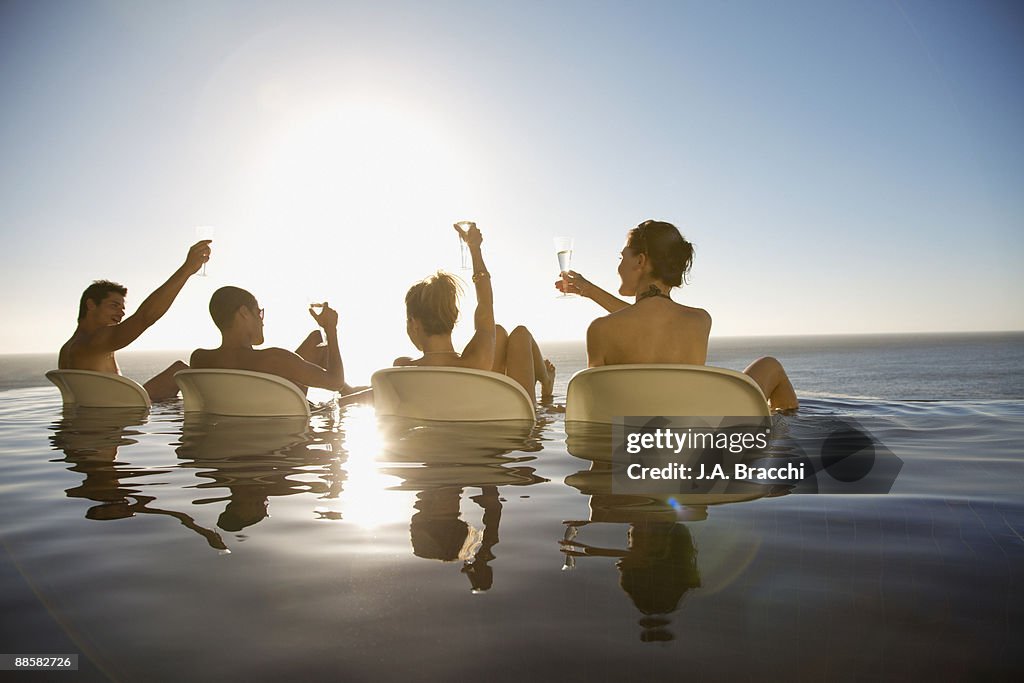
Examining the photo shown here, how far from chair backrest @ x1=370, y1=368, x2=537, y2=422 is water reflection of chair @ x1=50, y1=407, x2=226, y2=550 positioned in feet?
6.41

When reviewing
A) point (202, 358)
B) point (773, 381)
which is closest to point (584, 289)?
point (773, 381)

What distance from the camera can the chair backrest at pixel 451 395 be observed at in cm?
532

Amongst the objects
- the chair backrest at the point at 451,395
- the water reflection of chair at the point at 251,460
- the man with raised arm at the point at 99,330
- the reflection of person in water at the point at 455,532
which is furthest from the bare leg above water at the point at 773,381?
the man with raised arm at the point at 99,330

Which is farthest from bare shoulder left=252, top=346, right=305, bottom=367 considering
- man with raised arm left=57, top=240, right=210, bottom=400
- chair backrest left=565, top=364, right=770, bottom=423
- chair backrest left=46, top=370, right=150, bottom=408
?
chair backrest left=565, top=364, right=770, bottom=423

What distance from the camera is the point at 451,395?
5.45 metres

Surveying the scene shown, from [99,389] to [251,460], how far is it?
4654 millimetres

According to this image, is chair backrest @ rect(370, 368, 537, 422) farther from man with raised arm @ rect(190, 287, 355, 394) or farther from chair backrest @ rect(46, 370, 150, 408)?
chair backrest @ rect(46, 370, 150, 408)

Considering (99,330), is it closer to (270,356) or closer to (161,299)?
(161,299)

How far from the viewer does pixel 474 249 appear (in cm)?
567

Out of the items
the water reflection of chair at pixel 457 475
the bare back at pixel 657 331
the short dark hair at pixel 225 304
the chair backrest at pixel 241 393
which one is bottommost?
the water reflection of chair at pixel 457 475

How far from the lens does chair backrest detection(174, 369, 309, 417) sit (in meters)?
6.14

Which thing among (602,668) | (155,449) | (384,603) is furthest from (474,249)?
(602,668)

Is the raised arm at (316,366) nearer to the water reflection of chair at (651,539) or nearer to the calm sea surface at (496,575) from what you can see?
the calm sea surface at (496,575)

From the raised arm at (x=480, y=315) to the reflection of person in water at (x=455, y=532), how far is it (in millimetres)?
2494
